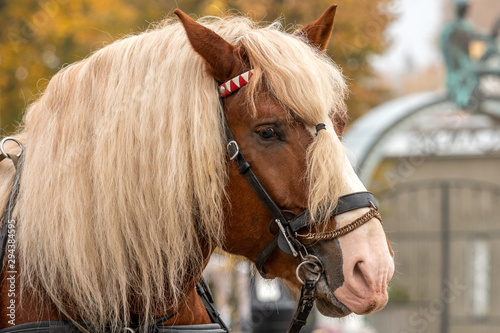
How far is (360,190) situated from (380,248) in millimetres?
197

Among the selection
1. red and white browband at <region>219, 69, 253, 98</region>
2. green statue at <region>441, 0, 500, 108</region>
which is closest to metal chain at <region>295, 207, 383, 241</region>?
red and white browband at <region>219, 69, 253, 98</region>

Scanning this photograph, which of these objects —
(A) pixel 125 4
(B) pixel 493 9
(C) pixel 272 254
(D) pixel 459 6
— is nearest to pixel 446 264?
(D) pixel 459 6

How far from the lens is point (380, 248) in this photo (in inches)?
65.8

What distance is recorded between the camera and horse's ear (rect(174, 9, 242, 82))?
1773 mm

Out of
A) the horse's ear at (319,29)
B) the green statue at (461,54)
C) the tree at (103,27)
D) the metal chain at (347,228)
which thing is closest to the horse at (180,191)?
the metal chain at (347,228)

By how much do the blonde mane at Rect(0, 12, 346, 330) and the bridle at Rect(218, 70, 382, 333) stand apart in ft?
0.15

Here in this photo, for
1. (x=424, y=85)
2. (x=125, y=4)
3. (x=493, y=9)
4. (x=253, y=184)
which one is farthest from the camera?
(x=493, y=9)

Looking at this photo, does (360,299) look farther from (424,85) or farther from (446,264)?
(424,85)

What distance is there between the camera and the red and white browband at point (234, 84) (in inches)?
72.7

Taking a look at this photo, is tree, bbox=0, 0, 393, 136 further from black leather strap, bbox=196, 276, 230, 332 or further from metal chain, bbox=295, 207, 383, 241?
metal chain, bbox=295, 207, 383, 241

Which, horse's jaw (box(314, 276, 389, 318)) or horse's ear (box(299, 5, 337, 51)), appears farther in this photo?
horse's ear (box(299, 5, 337, 51))

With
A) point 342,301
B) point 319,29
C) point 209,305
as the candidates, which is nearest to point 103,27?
point 319,29

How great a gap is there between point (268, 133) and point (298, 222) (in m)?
0.31

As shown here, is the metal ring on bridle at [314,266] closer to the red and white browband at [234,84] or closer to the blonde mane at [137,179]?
the blonde mane at [137,179]
